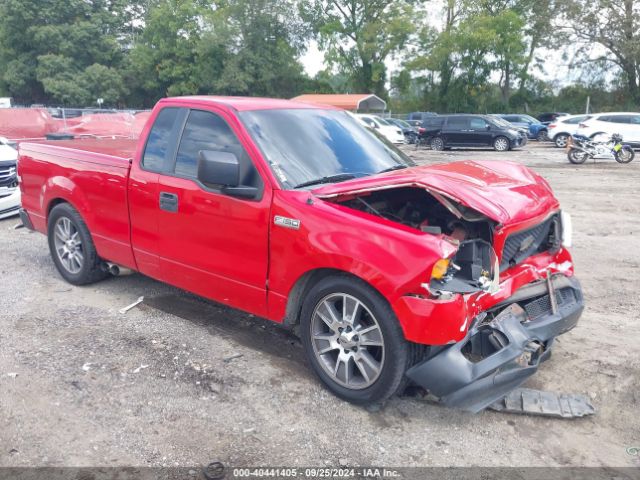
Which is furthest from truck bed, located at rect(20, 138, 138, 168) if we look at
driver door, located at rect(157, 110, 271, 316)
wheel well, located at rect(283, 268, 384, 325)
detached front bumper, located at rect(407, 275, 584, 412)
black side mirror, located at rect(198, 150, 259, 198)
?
detached front bumper, located at rect(407, 275, 584, 412)

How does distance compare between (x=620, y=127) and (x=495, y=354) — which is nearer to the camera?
(x=495, y=354)

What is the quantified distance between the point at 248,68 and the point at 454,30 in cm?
1733

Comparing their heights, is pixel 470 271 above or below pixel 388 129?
below

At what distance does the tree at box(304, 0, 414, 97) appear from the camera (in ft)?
160

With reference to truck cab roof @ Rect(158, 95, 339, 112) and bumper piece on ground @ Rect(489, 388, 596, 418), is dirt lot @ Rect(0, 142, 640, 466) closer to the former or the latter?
bumper piece on ground @ Rect(489, 388, 596, 418)

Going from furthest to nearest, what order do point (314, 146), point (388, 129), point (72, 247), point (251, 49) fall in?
1. point (251, 49)
2. point (388, 129)
3. point (72, 247)
4. point (314, 146)

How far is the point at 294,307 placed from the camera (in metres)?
3.90

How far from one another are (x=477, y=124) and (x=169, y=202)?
22.9 m

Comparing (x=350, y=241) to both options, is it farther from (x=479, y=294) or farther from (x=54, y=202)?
(x=54, y=202)

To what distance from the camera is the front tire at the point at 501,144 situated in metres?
24.7

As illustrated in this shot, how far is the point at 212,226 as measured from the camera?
4.16 metres

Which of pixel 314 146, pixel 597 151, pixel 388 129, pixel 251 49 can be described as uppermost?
pixel 251 49

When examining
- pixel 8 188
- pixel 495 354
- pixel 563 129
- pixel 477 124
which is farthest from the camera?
pixel 563 129

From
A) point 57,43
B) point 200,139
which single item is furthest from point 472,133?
point 57,43
